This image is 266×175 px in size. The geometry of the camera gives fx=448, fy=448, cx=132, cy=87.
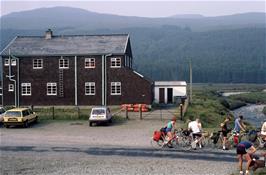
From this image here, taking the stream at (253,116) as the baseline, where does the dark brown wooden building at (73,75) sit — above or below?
above

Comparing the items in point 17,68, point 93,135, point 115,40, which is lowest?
point 93,135

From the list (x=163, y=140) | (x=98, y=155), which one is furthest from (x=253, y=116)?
(x=98, y=155)

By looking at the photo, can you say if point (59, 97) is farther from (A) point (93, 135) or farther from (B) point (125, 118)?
(A) point (93, 135)

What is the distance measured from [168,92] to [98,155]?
31.0 m

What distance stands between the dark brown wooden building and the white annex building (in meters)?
5.89

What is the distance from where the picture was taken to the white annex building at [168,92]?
168 feet

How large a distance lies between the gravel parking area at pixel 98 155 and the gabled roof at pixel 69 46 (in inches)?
639

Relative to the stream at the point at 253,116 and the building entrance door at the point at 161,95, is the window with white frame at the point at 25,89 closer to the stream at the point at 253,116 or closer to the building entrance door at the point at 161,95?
the building entrance door at the point at 161,95

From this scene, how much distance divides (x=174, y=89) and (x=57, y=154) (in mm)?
32134

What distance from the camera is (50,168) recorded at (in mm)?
18672

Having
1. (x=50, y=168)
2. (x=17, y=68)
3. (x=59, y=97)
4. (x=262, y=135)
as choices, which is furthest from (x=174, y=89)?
(x=50, y=168)

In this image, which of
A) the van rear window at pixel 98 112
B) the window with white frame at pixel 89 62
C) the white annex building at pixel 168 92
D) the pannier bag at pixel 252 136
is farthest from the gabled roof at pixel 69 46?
the pannier bag at pixel 252 136

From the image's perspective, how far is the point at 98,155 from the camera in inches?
845

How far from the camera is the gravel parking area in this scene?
18.4 meters
